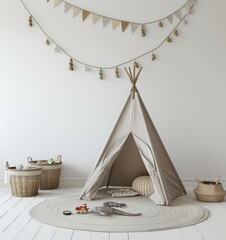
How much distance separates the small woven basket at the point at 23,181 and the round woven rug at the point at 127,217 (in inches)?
14.0

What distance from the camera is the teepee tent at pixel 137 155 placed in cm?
351

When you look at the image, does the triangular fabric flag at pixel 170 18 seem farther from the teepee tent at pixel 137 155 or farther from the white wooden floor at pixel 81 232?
the white wooden floor at pixel 81 232

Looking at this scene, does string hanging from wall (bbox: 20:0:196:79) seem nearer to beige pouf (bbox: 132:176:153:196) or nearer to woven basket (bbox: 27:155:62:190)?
woven basket (bbox: 27:155:62:190)

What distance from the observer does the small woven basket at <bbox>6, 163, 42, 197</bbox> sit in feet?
12.4

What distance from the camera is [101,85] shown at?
4.56 meters

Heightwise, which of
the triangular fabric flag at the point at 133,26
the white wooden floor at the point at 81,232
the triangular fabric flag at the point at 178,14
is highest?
the triangular fabric flag at the point at 178,14

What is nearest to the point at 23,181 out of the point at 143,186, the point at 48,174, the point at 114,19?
the point at 48,174

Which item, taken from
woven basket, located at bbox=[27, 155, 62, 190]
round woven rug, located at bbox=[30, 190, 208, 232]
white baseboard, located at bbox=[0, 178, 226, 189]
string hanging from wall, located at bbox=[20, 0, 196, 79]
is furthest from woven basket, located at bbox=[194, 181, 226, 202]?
string hanging from wall, located at bbox=[20, 0, 196, 79]

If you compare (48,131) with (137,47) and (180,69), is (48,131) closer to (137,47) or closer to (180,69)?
(137,47)

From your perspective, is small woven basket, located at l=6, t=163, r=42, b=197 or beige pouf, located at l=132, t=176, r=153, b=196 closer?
beige pouf, located at l=132, t=176, r=153, b=196

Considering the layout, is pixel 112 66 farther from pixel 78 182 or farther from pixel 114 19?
pixel 78 182

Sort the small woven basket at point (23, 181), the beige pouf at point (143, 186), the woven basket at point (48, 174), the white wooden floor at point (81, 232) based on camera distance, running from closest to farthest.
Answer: the white wooden floor at point (81, 232)
the beige pouf at point (143, 186)
the small woven basket at point (23, 181)
the woven basket at point (48, 174)

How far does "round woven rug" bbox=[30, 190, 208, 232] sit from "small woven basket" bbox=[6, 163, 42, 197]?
14.0 inches

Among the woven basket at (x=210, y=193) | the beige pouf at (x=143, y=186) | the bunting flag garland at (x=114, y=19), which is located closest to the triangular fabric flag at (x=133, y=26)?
the bunting flag garland at (x=114, y=19)
